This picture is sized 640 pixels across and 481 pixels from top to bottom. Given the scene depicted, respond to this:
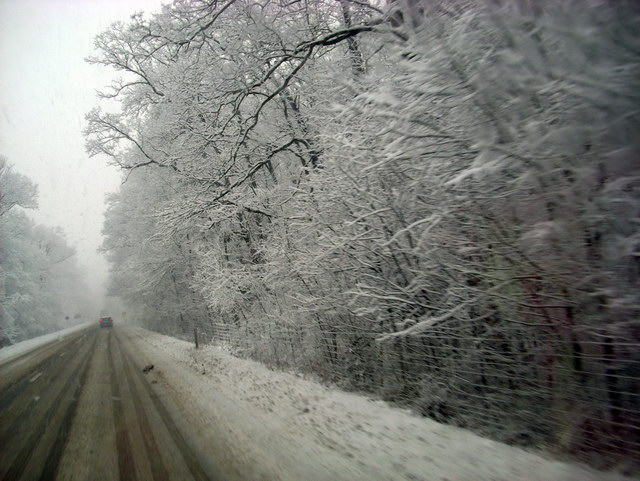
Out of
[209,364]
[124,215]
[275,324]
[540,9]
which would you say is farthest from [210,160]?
[124,215]

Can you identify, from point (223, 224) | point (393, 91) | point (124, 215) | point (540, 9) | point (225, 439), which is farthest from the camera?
point (124, 215)

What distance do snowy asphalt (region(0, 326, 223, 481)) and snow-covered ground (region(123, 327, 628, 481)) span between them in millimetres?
378

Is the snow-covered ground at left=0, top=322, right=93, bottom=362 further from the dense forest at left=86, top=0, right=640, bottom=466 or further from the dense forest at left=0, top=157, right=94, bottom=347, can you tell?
the dense forest at left=86, top=0, right=640, bottom=466

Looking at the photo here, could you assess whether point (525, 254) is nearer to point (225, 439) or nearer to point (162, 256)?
point (225, 439)

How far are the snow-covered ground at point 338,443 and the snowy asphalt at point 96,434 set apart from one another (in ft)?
1.24

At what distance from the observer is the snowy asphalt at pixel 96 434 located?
3.68m

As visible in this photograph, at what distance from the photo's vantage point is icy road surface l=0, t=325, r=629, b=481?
3193 millimetres

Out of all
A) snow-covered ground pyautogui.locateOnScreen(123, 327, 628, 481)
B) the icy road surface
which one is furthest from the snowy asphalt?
snow-covered ground pyautogui.locateOnScreen(123, 327, 628, 481)

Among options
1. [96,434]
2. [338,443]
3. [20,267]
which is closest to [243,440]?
[338,443]

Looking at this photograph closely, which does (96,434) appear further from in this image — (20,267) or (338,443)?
(20,267)

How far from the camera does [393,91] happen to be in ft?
11.3

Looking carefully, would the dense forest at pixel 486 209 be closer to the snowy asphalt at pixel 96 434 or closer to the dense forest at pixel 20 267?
the snowy asphalt at pixel 96 434

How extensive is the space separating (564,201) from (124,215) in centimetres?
2575

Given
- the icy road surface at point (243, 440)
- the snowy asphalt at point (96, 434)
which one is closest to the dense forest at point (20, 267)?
the snowy asphalt at point (96, 434)
